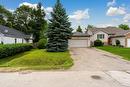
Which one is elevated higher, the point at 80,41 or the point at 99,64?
the point at 80,41

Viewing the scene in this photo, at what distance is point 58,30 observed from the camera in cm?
2458

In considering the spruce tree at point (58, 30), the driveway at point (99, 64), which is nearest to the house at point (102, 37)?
the spruce tree at point (58, 30)

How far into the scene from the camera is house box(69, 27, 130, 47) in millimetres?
36825

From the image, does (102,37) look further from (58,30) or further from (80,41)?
(58,30)

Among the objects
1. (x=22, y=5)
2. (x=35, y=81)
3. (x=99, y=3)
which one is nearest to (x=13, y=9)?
(x=22, y=5)

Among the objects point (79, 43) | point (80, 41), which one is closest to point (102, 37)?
point (80, 41)

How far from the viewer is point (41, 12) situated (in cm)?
4966

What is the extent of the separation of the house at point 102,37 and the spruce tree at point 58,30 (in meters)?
11.7

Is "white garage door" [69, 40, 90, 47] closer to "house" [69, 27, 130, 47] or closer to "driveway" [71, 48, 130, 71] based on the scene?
"house" [69, 27, 130, 47]

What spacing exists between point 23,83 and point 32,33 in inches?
1656

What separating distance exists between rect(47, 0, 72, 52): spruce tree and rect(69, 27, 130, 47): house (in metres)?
11.7

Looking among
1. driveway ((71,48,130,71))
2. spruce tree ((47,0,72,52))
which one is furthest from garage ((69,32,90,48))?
driveway ((71,48,130,71))

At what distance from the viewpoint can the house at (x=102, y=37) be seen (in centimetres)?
3683

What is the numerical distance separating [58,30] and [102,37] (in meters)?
19.8
